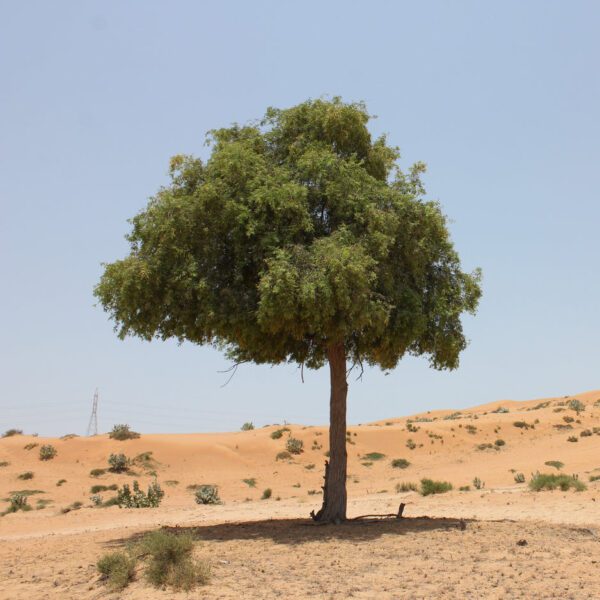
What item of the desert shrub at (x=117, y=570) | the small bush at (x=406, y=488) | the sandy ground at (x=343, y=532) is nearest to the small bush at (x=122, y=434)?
the sandy ground at (x=343, y=532)

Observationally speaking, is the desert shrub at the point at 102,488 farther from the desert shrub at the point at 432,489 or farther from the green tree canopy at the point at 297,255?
the green tree canopy at the point at 297,255

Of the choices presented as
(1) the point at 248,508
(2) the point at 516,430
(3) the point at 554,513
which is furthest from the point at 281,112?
(2) the point at 516,430

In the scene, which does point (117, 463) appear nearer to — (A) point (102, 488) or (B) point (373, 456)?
(A) point (102, 488)

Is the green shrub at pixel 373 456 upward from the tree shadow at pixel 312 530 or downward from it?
upward

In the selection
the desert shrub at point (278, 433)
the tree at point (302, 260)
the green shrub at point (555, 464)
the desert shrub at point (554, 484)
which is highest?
the tree at point (302, 260)

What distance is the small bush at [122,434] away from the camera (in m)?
54.6

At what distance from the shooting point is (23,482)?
42.5 meters

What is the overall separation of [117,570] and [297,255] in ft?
23.8

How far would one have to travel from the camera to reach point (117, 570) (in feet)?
42.6

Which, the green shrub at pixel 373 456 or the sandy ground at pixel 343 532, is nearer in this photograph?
the sandy ground at pixel 343 532

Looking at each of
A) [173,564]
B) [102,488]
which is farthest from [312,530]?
[102,488]

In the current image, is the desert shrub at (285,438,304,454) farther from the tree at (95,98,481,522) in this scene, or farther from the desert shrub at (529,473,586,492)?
the tree at (95,98,481,522)

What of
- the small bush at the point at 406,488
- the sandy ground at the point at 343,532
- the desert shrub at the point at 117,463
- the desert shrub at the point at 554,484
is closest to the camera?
the sandy ground at the point at 343,532

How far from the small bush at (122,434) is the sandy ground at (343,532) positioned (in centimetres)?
453
